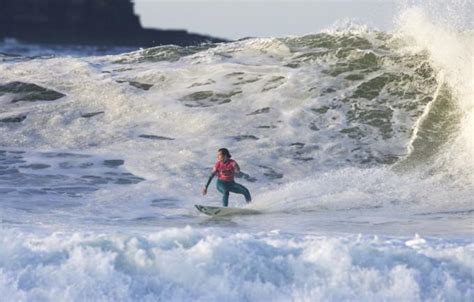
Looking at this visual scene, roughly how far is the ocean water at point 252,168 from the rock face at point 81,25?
3583cm

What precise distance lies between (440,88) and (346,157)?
346 cm

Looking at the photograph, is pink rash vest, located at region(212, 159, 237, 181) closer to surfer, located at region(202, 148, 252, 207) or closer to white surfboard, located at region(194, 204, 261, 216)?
surfer, located at region(202, 148, 252, 207)

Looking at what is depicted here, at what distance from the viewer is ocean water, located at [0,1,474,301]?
8180mm

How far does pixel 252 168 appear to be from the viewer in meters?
14.8

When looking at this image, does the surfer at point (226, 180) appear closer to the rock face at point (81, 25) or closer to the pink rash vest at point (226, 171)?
the pink rash vest at point (226, 171)

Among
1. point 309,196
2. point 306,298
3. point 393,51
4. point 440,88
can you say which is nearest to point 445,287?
point 306,298

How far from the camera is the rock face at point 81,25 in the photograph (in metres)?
58.1

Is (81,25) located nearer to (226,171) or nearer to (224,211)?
(226,171)

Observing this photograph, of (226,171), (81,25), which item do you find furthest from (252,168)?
(81,25)

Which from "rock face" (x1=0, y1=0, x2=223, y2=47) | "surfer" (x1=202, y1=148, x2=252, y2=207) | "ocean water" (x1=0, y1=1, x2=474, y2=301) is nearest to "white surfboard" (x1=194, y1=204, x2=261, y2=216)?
"ocean water" (x1=0, y1=1, x2=474, y2=301)

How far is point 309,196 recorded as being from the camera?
1318 cm

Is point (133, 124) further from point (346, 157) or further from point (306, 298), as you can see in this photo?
point (306, 298)

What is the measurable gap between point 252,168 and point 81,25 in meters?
49.2

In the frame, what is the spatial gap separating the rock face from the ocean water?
35.8 metres
